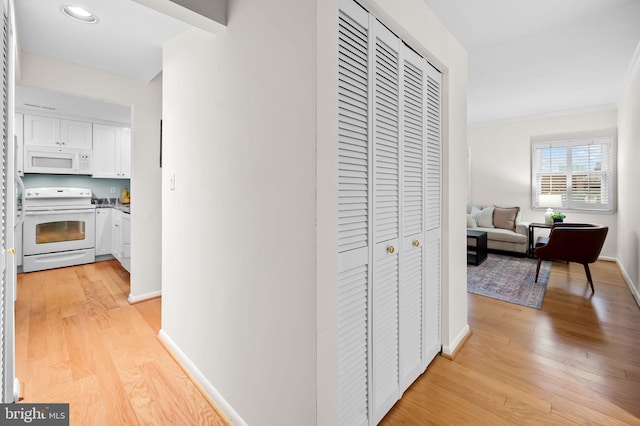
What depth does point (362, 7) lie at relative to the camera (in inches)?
51.1

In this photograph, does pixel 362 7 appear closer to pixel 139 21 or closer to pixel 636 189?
pixel 139 21

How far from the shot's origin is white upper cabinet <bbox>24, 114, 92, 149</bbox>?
163 inches

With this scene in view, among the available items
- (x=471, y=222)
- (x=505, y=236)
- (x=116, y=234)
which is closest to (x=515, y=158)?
(x=471, y=222)

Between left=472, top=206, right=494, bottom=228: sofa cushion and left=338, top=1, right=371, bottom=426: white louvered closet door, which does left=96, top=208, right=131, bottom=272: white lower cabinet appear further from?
left=472, top=206, right=494, bottom=228: sofa cushion

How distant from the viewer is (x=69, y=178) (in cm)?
475

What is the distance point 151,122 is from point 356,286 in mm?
2964

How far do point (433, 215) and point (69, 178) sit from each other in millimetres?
5543

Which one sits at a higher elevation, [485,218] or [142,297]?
[485,218]

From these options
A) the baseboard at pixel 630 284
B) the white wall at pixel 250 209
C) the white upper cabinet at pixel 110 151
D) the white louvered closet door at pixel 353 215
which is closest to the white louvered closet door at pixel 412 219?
the white louvered closet door at pixel 353 215

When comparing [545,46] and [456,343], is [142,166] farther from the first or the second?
[545,46]

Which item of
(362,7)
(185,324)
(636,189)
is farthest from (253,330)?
(636,189)

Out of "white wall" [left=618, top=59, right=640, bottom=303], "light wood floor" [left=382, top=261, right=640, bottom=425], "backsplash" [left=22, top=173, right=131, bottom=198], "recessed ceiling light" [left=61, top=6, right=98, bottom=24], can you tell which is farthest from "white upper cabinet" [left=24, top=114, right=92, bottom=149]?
"white wall" [left=618, top=59, right=640, bottom=303]

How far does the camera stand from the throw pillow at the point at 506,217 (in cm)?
538

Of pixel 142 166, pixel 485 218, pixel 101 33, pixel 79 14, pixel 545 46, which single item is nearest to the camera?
pixel 79 14
